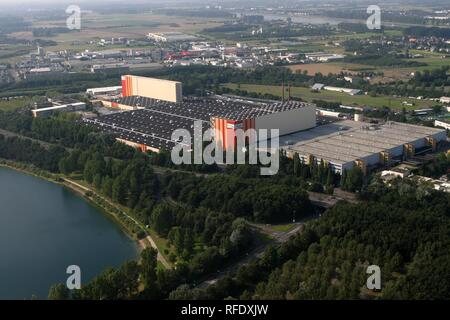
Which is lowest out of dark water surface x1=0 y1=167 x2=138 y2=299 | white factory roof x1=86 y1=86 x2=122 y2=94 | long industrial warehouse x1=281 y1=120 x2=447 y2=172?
dark water surface x1=0 y1=167 x2=138 y2=299

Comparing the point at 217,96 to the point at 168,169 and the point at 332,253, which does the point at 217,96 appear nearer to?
the point at 168,169

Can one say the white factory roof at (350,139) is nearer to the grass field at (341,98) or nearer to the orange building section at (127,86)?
the grass field at (341,98)

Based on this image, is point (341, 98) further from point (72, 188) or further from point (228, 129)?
point (72, 188)

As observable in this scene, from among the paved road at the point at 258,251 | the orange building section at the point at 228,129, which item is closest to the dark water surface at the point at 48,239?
the paved road at the point at 258,251

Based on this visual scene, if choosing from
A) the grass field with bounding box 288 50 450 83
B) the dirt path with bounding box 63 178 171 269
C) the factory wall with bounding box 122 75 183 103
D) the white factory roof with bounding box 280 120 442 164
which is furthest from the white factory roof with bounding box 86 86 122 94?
the white factory roof with bounding box 280 120 442 164

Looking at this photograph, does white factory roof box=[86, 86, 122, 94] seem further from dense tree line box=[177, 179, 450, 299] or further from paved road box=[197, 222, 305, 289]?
dense tree line box=[177, 179, 450, 299]

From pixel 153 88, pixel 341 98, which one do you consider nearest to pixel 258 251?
pixel 153 88
